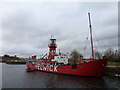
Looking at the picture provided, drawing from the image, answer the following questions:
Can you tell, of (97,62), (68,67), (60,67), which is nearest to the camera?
(97,62)

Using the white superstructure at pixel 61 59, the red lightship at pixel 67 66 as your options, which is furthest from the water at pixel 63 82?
the white superstructure at pixel 61 59

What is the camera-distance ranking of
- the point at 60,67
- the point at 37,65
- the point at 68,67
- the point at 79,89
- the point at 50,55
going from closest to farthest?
the point at 79,89
the point at 68,67
the point at 60,67
the point at 50,55
the point at 37,65

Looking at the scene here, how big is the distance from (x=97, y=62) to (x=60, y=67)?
10.1m

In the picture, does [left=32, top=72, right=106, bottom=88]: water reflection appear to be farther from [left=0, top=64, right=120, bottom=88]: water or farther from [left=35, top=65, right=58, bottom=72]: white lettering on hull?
[left=35, top=65, right=58, bottom=72]: white lettering on hull

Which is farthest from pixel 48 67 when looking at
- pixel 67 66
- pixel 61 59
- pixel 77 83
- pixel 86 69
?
pixel 77 83

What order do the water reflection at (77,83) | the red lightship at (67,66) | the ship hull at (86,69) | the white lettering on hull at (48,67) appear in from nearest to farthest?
the water reflection at (77,83)
the ship hull at (86,69)
the red lightship at (67,66)
the white lettering on hull at (48,67)

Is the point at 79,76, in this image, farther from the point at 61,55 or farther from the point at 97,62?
the point at 61,55

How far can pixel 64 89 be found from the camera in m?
14.7

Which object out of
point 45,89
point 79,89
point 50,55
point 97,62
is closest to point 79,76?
point 97,62

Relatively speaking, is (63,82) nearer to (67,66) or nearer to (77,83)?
(77,83)

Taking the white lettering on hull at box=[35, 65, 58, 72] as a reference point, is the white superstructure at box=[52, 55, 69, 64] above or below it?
above

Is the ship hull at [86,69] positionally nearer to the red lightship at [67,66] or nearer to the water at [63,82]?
the red lightship at [67,66]

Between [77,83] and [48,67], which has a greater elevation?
[48,67]

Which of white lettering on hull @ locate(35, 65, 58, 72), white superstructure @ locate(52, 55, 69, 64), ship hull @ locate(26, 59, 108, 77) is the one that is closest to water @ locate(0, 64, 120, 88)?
ship hull @ locate(26, 59, 108, 77)
